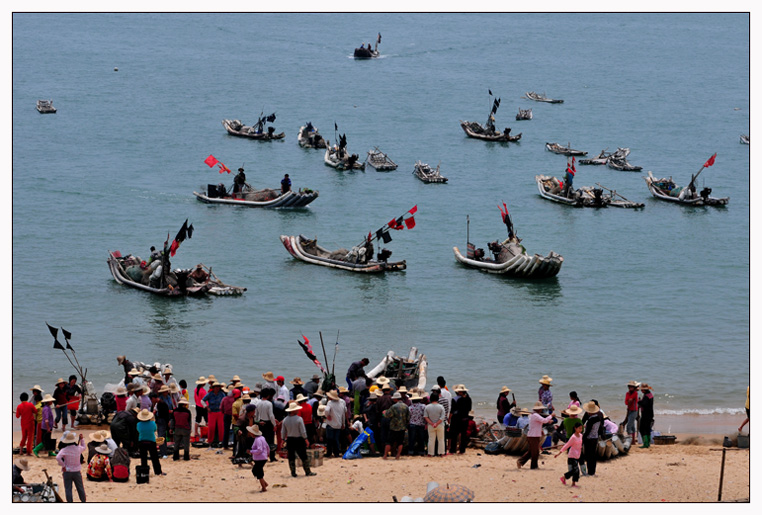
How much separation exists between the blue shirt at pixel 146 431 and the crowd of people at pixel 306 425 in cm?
2

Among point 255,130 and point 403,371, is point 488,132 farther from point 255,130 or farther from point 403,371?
point 403,371

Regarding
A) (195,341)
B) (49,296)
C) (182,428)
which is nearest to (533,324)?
(195,341)

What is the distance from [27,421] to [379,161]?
154 ft

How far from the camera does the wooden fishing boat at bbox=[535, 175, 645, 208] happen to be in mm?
56312

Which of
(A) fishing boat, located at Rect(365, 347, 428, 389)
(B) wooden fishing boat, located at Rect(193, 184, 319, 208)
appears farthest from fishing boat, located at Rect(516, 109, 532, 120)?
(A) fishing boat, located at Rect(365, 347, 428, 389)

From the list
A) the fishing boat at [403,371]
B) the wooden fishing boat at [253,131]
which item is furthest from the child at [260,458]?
the wooden fishing boat at [253,131]

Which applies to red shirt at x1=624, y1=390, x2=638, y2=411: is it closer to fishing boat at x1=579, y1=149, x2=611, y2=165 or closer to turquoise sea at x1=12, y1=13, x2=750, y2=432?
turquoise sea at x1=12, y1=13, x2=750, y2=432

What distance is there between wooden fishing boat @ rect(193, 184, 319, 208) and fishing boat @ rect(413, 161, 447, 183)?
10328 millimetres

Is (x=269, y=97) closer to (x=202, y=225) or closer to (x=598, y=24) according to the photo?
(x=202, y=225)

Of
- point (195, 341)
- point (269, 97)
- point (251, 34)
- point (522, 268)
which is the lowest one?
point (195, 341)

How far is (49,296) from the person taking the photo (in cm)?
3909

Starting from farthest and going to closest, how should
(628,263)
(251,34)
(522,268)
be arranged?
(251,34) → (628,263) → (522,268)

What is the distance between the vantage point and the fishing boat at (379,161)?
65250 mm

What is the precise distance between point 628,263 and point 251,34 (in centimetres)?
9237
